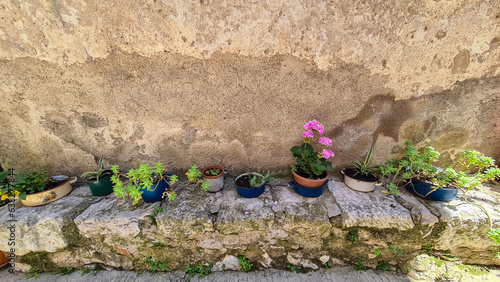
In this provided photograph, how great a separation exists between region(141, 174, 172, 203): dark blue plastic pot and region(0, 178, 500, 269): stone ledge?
0.06 m

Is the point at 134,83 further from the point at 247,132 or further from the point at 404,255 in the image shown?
the point at 404,255

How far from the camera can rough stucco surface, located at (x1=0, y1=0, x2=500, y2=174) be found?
55.7 inches

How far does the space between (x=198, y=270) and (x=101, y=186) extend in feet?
3.62

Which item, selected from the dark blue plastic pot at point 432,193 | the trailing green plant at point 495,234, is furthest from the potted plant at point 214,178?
the trailing green plant at point 495,234

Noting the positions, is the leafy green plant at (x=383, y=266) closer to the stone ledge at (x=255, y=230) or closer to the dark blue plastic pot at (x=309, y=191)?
the stone ledge at (x=255, y=230)

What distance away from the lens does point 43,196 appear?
1.56 meters

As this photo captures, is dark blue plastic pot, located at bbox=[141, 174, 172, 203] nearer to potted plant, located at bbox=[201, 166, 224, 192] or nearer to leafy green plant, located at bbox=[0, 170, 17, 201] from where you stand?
potted plant, located at bbox=[201, 166, 224, 192]

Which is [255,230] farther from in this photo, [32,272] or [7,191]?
[7,191]

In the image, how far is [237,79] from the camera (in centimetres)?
159

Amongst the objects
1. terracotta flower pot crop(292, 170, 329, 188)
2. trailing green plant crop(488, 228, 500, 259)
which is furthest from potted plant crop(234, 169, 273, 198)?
trailing green plant crop(488, 228, 500, 259)

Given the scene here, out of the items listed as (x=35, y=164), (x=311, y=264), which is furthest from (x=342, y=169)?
(x=35, y=164)

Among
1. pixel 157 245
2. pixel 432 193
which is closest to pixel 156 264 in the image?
pixel 157 245

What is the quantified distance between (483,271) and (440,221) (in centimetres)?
66

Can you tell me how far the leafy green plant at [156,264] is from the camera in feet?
4.99
